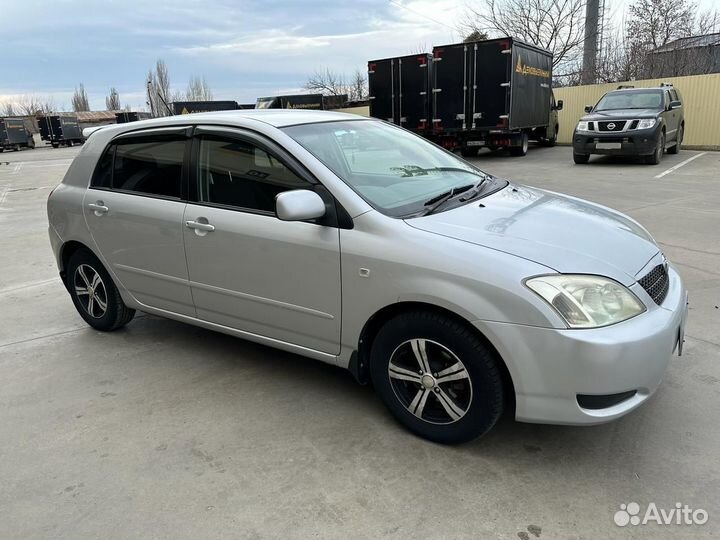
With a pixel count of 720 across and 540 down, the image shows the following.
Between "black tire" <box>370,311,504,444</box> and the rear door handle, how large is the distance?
1253 millimetres

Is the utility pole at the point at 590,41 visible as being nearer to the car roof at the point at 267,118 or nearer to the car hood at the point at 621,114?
the car hood at the point at 621,114

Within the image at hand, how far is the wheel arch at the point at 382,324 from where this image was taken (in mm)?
2527

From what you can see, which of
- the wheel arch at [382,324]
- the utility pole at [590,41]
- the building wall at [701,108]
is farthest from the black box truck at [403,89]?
the utility pole at [590,41]

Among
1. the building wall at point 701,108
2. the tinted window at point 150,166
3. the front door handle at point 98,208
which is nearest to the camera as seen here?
the tinted window at point 150,166

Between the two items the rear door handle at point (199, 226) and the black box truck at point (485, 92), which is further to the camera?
the black box truck at point (485, 92)

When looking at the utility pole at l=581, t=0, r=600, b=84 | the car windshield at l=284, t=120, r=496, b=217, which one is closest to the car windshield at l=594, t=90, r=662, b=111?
the car windshield at l=284, t=120, r=496, b=217

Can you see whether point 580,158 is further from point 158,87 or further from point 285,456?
point 158,87

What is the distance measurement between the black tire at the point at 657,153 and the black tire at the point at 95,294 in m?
12.8

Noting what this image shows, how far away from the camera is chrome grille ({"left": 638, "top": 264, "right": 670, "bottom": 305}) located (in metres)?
2.64

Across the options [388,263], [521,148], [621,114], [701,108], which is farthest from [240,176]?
[701,108]

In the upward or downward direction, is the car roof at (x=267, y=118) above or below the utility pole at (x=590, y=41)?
below

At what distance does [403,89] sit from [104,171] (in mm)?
13399

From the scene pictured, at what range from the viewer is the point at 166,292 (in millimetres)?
3801

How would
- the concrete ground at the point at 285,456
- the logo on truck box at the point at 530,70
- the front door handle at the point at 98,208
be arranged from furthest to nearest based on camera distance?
the logo on truck box at the point at 530,70 < the front door handle at the point at 98,208 < the concrete ground at the point at 285,456
